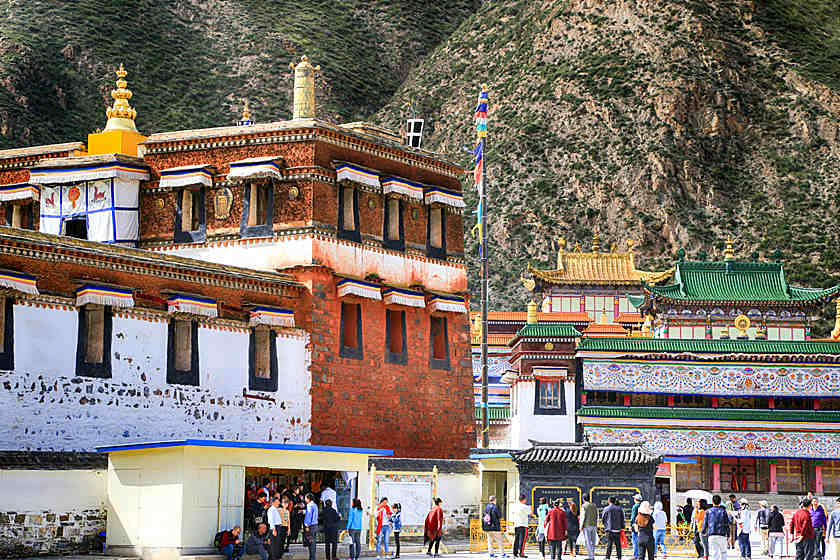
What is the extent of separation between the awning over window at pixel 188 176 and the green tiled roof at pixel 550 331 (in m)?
16.2

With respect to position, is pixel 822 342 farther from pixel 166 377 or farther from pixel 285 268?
pixel 166 377

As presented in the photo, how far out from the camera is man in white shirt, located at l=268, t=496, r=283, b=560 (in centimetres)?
2719

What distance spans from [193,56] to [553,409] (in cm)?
6754

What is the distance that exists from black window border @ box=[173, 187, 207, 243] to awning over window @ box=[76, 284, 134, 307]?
632cm

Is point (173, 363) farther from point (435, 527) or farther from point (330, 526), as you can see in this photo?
point (435, 527)

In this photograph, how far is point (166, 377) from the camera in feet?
110

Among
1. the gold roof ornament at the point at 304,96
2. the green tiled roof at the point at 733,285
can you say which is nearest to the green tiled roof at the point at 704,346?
the green tiled roof at the point at 733,285

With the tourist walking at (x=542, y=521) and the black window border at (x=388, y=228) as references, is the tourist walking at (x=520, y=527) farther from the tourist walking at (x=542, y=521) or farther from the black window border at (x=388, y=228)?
the black window border at (x=388, y=228)

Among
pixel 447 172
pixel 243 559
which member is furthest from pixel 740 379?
pixel 243 559

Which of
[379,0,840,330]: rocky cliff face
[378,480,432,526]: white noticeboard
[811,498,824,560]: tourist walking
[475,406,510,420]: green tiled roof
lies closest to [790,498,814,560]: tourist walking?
[811,498,824,560]: tourist walking

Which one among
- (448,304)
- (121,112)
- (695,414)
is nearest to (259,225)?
(448,304)

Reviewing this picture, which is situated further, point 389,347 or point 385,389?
point 389,347

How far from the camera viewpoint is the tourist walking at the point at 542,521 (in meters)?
30.9

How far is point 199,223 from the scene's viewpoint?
39.2 meters
